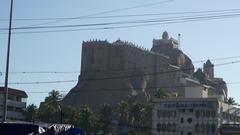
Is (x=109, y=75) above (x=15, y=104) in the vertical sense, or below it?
above

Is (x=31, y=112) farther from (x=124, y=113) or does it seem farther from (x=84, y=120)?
(x=124, y=113)

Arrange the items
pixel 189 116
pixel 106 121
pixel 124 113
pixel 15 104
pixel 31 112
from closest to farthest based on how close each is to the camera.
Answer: pixel 189 116
pixel 31 112
pixel 106 121
pixel 15 104
pixel 124 113

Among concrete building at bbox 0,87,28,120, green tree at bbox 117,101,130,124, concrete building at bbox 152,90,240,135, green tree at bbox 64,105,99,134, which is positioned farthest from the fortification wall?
concrete building at bbox 152,90,240,135

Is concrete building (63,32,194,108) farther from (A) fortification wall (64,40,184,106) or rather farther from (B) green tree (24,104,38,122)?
(B) green tree (24,104,38,122)

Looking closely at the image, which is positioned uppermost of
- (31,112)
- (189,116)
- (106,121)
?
(31,112)

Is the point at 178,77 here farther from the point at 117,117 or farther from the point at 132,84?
the point at 117,117

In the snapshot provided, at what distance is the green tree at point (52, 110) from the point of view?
112m

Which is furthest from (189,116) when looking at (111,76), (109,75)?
(109,75)

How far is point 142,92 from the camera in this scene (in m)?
184

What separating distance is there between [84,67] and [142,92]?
85.4 feet

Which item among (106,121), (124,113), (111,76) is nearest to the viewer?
(106,121)

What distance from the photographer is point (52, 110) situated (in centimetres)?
11606

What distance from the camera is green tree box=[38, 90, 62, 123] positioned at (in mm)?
112312

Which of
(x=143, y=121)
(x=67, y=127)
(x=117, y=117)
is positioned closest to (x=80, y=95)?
(x=117, y=117)
